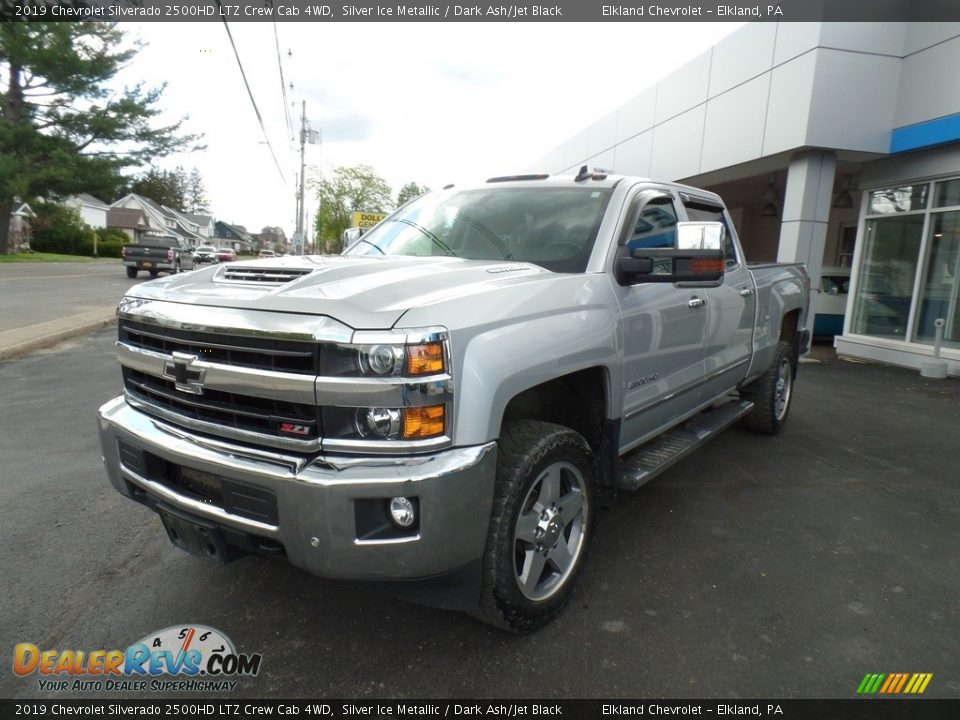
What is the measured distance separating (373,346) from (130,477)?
131cm

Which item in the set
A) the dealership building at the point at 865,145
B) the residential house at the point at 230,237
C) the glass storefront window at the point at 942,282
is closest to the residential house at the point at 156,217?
the residential house at the point at 230,237

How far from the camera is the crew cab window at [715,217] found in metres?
4.22

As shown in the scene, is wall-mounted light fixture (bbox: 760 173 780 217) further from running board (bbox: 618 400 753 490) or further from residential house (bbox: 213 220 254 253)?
residential house (bbox: 213 220 254 253)

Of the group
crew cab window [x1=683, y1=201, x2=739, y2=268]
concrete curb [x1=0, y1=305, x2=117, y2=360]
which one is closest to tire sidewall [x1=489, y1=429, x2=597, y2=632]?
crew cab window [x1=683, y1=201, x2=739, y2=268]

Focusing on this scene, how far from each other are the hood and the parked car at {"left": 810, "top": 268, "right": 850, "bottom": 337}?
12264 millimetres

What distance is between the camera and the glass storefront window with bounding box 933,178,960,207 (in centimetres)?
927

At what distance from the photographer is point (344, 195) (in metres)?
50.5

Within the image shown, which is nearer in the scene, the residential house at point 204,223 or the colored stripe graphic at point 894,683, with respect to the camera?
the colored stripe graphic at point 894,683

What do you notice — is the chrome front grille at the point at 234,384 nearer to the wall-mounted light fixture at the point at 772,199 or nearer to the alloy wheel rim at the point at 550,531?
the alloy wheel rim at the point at 550,531

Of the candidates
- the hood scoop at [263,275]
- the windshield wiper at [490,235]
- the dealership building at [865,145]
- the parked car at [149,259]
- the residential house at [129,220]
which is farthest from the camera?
the residential house at [129,220]

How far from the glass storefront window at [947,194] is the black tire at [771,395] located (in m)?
6.08

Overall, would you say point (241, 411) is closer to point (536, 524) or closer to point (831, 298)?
point (536, 524)

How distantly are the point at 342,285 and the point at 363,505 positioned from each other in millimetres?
790

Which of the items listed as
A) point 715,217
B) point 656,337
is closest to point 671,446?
point 656,337
